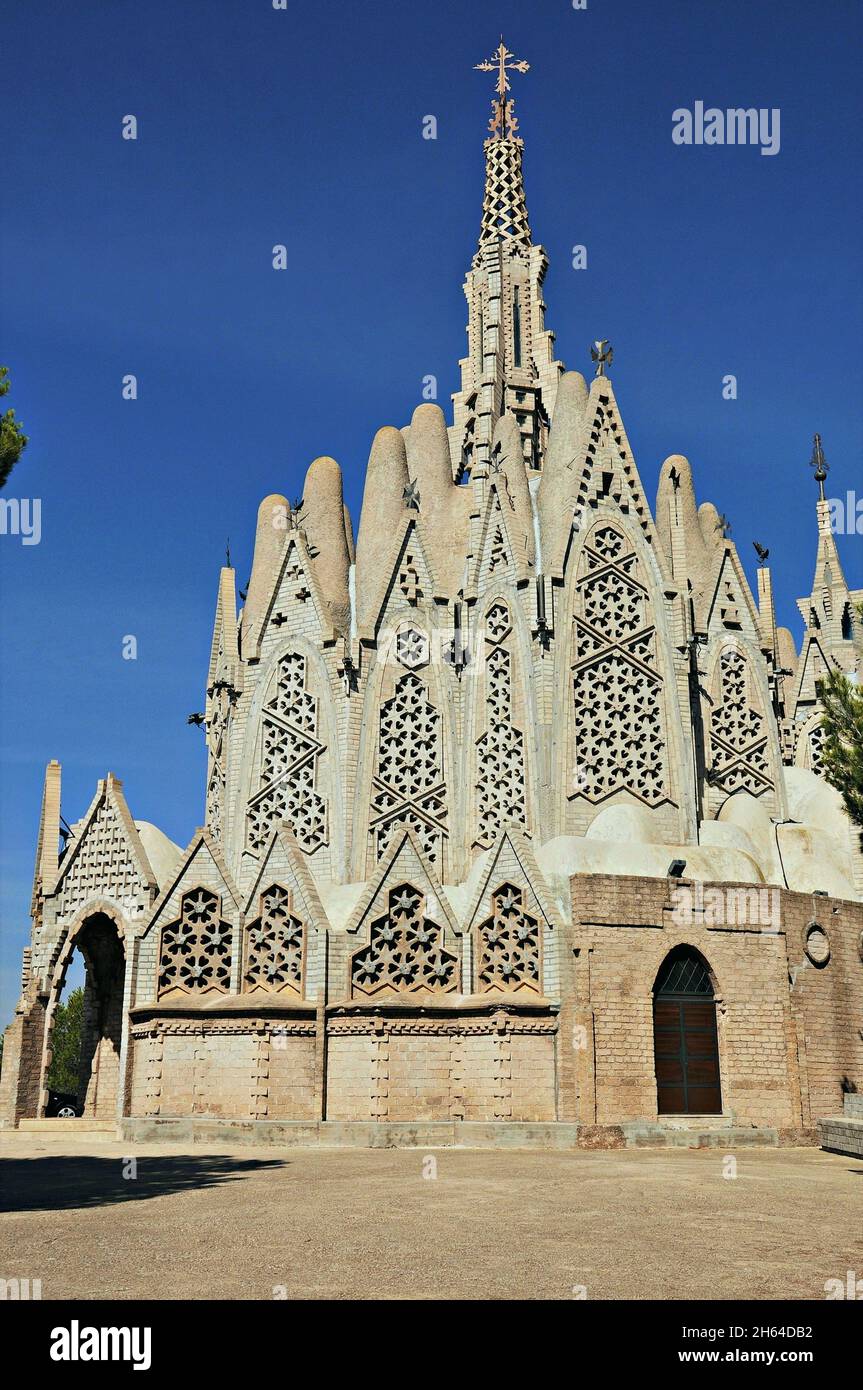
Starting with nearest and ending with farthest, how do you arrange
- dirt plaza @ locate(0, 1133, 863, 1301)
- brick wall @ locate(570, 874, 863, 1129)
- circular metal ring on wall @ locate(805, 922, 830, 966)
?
dirt plaza @ locate(0, 1133, 863, 1301), brick wall @ locate(570, 874, 863, 1129), circular metal ring on wall @ locate(805, 922, 830, 966)

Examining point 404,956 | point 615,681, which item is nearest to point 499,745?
point 615,681

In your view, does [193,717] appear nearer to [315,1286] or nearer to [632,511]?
[632,511]

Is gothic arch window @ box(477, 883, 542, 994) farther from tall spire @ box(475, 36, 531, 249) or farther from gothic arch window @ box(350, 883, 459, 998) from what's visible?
tall spire @ box(475, 36, 531, 249)

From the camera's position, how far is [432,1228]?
11289 millimetres

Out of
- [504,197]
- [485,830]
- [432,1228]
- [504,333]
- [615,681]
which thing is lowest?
[432,1228]

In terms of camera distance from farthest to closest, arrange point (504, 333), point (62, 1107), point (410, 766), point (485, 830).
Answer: point (504, 333) < point (62, 1107) < point (410, 766) < point (485, 830)

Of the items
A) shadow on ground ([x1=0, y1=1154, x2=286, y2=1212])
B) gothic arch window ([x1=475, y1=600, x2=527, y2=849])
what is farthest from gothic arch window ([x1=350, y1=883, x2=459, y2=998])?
shadow on ground ([x1=0, y1=1154, x2=286, y2=1212])

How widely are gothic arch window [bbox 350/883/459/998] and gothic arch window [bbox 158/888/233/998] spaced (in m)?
2.80

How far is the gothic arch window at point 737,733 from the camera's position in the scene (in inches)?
1212

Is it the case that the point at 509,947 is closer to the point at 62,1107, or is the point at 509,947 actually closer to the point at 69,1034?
the point at 62,1107

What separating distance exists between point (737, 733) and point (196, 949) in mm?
14586

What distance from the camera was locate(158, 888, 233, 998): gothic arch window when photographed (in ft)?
80.9

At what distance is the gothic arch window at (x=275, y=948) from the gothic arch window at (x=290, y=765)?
3527mm

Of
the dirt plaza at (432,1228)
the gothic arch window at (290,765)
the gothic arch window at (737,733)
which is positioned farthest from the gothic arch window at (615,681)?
the dirt plaza at (432,1228)
